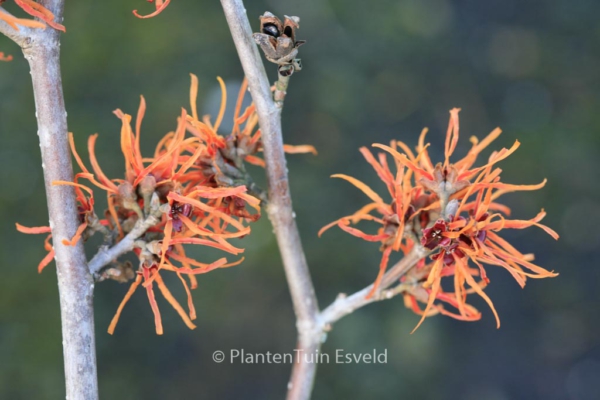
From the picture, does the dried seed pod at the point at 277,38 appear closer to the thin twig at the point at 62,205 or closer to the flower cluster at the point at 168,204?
the flower cluster at the point at 168,204

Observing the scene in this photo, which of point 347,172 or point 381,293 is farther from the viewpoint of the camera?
point 347,172

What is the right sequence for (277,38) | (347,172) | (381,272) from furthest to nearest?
(347,172) → (381,272) → (277,38)

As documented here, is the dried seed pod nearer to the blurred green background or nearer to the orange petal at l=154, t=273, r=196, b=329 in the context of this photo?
the orange petal at l=154, t=273, r=196, b=329

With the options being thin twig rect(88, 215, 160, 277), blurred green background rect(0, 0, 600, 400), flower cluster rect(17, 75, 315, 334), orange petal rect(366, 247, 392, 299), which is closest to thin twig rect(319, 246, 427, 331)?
orange petal rect(366, 247, 392, 299)

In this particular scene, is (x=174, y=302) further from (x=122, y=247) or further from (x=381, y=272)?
(x=381, y=272)

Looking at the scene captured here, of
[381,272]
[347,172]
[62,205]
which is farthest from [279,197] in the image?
[347,172]

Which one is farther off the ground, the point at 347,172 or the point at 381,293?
the point at 347,172

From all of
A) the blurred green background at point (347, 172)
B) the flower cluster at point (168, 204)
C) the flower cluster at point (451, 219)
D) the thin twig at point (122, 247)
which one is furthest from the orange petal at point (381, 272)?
the blurred green background at point (347, 172)
